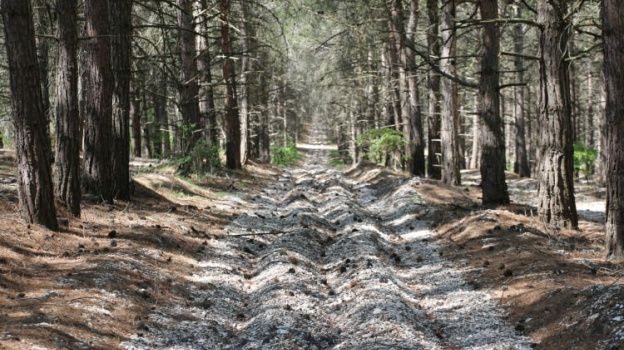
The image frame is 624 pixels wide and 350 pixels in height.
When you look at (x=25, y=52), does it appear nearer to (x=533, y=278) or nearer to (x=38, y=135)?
(x=38, y=135)

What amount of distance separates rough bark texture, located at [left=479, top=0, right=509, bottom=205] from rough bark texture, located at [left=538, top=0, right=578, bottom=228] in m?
2.13

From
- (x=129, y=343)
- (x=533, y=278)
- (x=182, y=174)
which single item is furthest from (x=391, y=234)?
(x=182, y=174)

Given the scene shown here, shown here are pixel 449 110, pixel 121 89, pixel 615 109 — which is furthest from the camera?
pixel 449 110

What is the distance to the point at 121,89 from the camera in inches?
452

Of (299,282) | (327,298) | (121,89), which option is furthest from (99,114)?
(327,298)

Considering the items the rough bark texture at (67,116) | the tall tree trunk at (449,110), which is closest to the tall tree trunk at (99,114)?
the rough bark texture at (67,116)

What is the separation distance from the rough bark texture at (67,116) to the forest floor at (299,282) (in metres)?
0.52

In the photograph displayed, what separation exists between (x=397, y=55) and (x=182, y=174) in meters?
12.5

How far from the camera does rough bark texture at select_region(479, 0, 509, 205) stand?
12094mm

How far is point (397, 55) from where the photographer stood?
2516 centimetres

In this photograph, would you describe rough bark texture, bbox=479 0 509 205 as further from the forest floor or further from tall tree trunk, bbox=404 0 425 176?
tall tree trunk, bbox=404 0 425 176

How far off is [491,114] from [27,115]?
9035 millimetres

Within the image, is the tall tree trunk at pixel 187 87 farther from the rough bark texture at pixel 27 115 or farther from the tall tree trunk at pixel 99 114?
the rough bark texture at pixel 27 115

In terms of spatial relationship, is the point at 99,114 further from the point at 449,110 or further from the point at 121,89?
the point at 449,110
